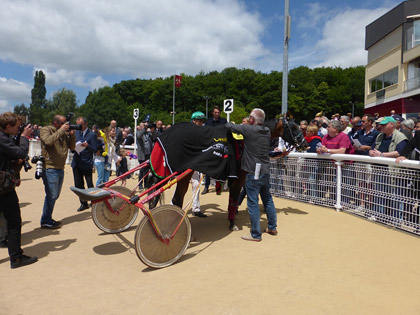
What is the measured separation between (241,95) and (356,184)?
58.9 m

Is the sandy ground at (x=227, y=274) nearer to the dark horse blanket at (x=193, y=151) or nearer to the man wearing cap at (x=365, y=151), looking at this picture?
the man wearing cap at (x=365, y=151)

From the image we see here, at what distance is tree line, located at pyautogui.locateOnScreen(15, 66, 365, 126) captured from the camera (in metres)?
59.0

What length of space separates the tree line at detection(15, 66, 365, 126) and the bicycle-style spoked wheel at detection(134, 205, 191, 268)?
48169mm

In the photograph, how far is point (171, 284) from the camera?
2.97 meters

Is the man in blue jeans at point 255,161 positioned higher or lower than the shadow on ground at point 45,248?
higher

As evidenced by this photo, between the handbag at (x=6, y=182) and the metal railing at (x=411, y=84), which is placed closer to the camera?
the handbag at (x=6, y=182)

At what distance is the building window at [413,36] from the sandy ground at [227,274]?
27.8 meters

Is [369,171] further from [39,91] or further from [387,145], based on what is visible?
[39,91]

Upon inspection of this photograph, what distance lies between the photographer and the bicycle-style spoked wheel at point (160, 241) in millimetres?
3170

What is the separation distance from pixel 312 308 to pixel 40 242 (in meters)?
3.75

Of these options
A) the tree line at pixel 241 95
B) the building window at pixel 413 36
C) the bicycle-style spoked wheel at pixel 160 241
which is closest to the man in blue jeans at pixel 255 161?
the bicycle-style spoked wheel at pixel 160 241

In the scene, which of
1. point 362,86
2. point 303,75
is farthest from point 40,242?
point 362,86

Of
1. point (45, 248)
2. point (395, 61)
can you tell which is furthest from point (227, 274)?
point (395, 61)

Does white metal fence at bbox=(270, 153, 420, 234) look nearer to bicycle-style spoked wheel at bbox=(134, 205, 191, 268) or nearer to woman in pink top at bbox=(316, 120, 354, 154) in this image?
woman in pink top at bbox=(316, 120, 354, 154)
